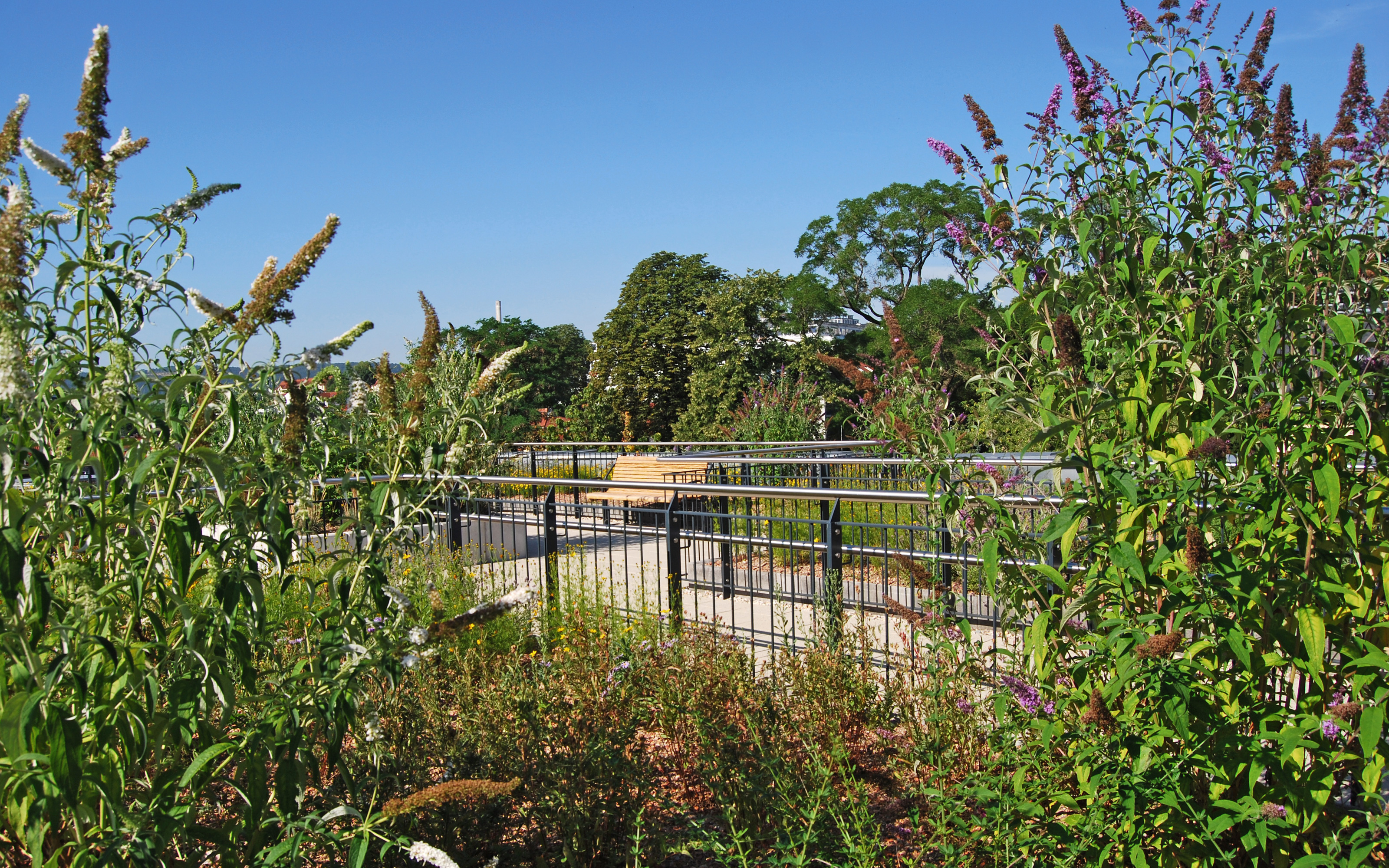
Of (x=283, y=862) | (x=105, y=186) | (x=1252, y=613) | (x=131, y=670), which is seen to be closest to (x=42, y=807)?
(x=131, y=670)

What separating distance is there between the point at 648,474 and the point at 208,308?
983 centimetres

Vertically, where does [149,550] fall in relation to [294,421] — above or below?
below

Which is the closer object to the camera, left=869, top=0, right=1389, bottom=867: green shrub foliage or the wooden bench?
left=869, top=0, right=1389, bottom=867: green shrub foliage

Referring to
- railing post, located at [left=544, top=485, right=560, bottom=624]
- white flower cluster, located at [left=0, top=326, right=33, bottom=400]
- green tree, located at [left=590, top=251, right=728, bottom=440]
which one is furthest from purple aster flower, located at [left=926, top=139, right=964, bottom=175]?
green tree, located at [left=590, top=251, right=728, bottom=440]

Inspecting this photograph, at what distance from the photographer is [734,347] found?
93.1ft

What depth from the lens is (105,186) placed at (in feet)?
5.30

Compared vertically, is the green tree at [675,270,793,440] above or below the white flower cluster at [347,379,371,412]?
above

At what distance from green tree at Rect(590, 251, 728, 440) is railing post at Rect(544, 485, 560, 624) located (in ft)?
80.2

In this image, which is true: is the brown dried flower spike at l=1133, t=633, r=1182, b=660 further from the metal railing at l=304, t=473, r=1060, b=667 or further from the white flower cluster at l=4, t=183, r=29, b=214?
the white flower cluster at l=4, t=183, r=29, b=214

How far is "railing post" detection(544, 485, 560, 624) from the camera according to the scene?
5164 mm

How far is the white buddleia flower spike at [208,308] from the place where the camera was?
155 cm

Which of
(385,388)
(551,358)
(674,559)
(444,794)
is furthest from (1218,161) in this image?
(551,358)

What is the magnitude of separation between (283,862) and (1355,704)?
7.11 ft

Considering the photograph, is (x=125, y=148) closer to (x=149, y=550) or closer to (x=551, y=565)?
(x=149, y=550)
